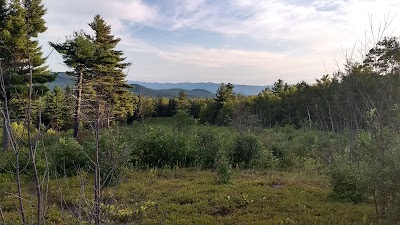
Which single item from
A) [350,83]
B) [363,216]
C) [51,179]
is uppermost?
[350,83]

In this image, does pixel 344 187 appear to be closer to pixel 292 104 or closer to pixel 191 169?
pixel 191 169

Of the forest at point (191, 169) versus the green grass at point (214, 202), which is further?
the green grass at point (214, 202)

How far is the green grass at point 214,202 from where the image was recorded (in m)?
4.92

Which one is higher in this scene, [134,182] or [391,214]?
[391,214]

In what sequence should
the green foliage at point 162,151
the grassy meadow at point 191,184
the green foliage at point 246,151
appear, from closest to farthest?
the grassy meadow at point 191,184 → the green foliage at point 162,151 → the green foliage at point 246,151

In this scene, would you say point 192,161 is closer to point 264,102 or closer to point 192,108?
point 264,102

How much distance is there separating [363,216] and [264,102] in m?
27.6

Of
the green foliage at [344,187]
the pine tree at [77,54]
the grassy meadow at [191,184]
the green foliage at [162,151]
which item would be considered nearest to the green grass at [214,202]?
the grassy meadow at [191,184]

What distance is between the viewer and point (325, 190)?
6.67 metres

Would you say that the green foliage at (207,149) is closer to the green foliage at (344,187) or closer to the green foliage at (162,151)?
the green foliage at (162,151)

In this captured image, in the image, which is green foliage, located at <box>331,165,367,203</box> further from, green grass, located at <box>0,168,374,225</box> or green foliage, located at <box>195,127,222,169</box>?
green foliage, located at <box>195,127,222,169</box>

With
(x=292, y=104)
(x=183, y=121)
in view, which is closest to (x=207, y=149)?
(x=183, y=121)

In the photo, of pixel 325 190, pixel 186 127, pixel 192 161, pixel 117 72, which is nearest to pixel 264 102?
pixel 117 72

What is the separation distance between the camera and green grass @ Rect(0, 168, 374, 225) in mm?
4918
